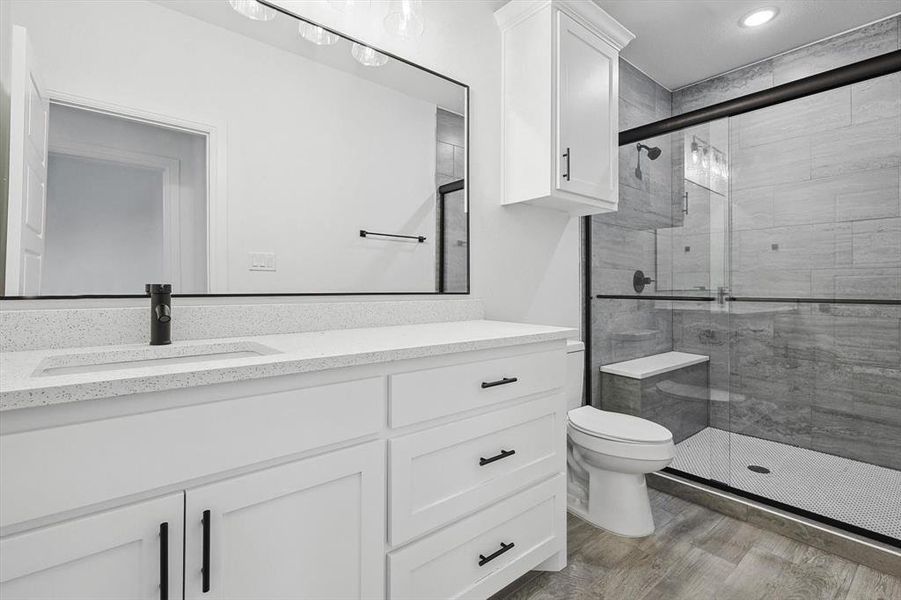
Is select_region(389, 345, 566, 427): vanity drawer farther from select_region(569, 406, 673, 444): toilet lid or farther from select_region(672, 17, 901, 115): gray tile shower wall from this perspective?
select_region(672, 17, 901, 115): gray tile shower wall

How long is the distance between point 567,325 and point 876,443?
A: 168 centimetres

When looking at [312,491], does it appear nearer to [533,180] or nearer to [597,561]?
[597,561]

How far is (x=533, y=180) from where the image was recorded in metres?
1.92

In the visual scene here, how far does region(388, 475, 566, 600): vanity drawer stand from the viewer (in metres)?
1.16

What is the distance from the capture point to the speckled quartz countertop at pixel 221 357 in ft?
2.36

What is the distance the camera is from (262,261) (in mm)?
1404

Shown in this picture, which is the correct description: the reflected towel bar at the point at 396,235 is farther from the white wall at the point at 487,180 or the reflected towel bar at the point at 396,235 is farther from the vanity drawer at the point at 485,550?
the vanity drawer at the point at 485,550

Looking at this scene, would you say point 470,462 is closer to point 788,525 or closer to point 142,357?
point 142,357

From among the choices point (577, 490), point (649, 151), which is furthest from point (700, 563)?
point (649, 151)

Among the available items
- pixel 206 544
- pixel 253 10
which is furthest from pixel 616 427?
pixel 253 10

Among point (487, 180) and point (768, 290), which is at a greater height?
point (487, 180)

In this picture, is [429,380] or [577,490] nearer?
[429,380]

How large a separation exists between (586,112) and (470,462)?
1.58 m

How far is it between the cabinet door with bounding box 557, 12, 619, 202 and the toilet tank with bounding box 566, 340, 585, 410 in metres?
0.72
